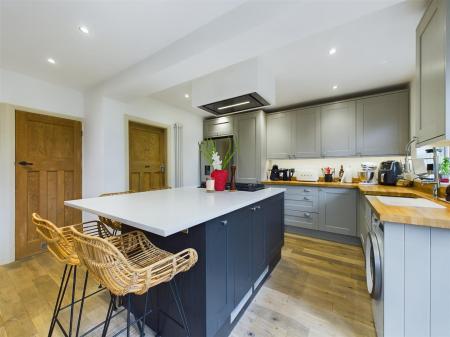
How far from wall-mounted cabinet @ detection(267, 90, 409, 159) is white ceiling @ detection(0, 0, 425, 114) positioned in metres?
0.42

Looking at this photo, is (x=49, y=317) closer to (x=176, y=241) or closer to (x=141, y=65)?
(x=176, y=241)

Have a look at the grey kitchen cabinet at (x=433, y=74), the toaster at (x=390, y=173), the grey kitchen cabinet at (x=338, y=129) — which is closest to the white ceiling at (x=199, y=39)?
the grey kitchen cabinet at (x=433, y=74)

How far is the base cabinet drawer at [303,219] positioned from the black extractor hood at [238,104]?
6.63 ft

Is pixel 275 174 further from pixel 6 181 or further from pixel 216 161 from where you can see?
pixel 6 181

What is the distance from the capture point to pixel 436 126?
4.19ft

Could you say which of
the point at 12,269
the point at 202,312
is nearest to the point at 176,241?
the point at 202,312

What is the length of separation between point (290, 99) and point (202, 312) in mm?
3448

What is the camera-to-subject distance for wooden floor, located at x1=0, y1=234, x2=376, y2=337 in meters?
1.42

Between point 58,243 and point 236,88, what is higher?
point 236,88

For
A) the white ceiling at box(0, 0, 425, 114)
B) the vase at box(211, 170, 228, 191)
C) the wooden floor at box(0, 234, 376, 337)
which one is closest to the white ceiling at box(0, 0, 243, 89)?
the white ceiling at box(0, 0, 425, 114)

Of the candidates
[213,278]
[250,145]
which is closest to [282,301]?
[213,278]

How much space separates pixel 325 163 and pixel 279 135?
102cm

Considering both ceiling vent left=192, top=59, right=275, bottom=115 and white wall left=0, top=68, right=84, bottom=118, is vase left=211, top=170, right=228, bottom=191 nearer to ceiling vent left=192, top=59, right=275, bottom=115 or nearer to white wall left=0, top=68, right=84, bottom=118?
ceiling vent left=192, top=59, right=275, bottom=115

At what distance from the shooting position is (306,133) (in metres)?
3.60
